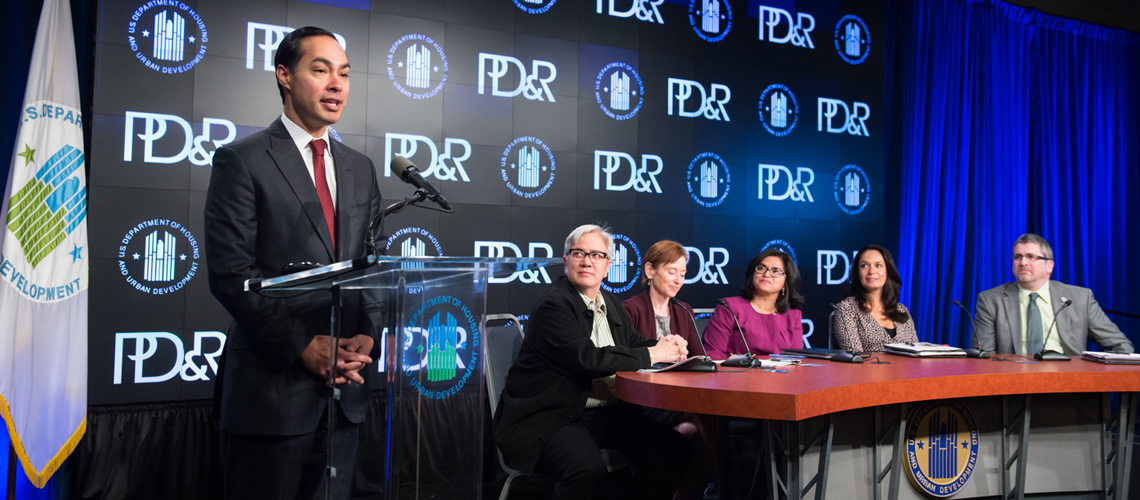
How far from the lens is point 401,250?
364 cm

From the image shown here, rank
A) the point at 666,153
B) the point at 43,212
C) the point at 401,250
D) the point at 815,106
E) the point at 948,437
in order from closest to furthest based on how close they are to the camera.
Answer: the point at 948,437 → the point at 43,212 → the point at 401,250 → the point at 666,153 → the point at 815,106

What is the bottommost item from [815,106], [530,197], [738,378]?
[738,378]

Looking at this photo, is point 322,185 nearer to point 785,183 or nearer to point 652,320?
point 652,320

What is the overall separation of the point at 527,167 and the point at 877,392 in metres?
2.24

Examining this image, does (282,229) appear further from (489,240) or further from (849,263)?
(849,263)

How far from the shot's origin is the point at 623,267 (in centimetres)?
413

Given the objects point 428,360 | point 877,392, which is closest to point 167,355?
point 428,360

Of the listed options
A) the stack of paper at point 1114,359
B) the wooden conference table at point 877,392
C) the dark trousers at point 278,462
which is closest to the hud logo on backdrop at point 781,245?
the wooden conference table at point 877,392

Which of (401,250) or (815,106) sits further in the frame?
(815,106)

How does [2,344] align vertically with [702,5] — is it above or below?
below

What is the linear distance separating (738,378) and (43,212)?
8.81 feet

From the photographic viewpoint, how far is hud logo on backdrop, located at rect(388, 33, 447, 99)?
12.0 ft

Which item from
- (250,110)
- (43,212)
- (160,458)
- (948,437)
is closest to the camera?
(948,437)

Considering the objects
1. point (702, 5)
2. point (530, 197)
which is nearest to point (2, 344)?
point (530, 197)
